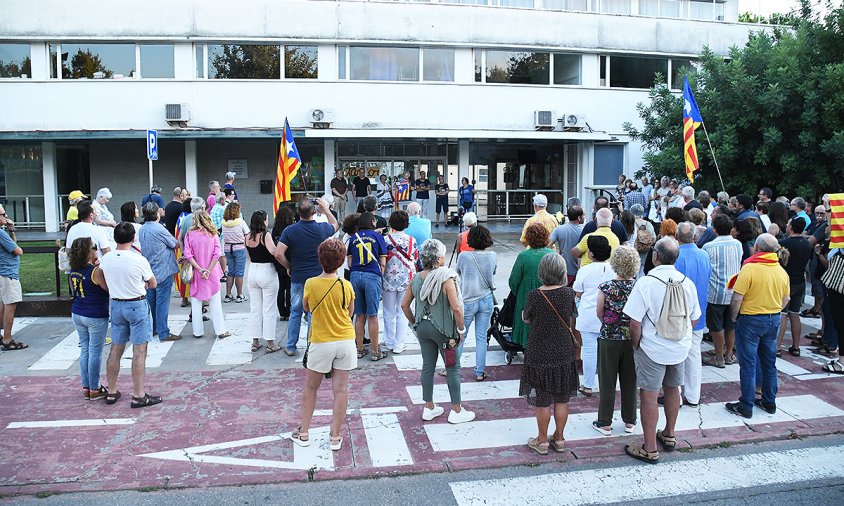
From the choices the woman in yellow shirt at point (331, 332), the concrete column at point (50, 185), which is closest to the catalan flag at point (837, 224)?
the woman in yellow shirt at point (331, 332)

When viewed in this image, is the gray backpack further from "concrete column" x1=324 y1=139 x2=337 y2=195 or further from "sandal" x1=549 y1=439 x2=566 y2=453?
"concrete column" x1=324 y1=139 x2=337 y2=195

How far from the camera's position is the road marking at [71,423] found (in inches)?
268

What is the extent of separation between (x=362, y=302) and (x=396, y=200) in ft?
48.9

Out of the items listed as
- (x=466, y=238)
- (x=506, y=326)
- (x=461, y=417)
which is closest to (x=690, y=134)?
(x=506, y=326)

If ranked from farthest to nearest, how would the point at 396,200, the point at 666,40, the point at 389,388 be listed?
the point at 666,40 → the point at 396,200 → the point at 389,388

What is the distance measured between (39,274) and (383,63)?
42.6 feet

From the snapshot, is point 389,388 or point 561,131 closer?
point 389,388

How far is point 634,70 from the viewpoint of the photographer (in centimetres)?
2534

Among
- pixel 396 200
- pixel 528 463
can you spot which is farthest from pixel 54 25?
pixel 528 463

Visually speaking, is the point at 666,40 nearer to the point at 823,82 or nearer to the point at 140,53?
the point at 823,82

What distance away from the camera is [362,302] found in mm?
8766

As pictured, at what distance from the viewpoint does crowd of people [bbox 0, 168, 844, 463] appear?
6094 millimetres

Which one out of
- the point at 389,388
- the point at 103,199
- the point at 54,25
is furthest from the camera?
the point at 54,25

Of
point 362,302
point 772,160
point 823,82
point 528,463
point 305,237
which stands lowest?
point 528,463
